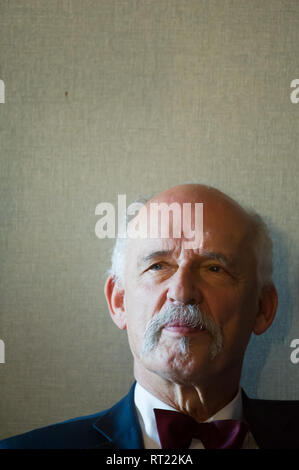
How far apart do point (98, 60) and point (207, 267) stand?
2.40 feet

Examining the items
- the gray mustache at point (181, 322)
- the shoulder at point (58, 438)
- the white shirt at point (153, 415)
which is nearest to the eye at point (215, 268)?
the gray mustache at point (181, 322)

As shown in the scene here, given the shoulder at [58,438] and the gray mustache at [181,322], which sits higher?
the gray mustache at [181,322]

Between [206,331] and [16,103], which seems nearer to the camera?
[206,331]

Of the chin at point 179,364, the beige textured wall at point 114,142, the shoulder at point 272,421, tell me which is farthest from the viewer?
the beige textured wall at point 114,142

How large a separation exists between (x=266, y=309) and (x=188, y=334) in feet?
0.98

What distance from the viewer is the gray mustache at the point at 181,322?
3.67ft

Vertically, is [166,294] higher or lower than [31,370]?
higher

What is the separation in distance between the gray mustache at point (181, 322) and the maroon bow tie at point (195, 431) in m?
0.16

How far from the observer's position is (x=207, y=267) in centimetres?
119

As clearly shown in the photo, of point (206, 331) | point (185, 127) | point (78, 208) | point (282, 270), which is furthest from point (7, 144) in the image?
point (282, 270)

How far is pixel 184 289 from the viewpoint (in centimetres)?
113

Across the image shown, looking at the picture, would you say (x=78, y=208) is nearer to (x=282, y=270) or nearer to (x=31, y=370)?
(x=31, y=370)

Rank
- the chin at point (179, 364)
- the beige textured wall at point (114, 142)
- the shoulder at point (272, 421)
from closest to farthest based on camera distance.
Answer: the chin at point (179, 364), the shoulder at point (272, 421), the beige textured wall at point (114, 142)

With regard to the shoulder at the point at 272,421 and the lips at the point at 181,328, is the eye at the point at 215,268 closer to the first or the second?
the lips at the point at 181,328
